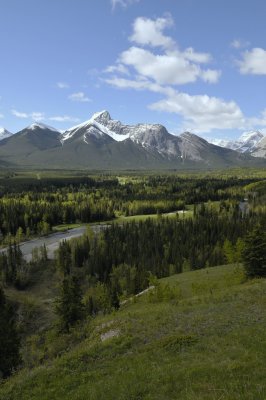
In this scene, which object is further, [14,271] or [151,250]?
[151,250]

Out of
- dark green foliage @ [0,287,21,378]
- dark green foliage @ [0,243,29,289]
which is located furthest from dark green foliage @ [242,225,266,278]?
dark green foliage @ [0,243,29,289]

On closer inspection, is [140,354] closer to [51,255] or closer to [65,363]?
[65,363]

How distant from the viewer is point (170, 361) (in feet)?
95.6

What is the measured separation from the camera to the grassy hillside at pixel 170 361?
2333 cm

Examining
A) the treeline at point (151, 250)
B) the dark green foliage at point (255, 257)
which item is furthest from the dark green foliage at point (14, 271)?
the dark green foliage at point (255, 257)

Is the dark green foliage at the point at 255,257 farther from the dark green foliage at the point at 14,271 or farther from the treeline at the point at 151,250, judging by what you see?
the dark green foliage at the point at 14,271

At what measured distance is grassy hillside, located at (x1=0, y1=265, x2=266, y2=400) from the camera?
918 inches

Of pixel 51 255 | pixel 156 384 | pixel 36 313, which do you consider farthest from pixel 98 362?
pixel 51 255

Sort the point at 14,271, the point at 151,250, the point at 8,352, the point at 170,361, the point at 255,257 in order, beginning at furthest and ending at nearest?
the point at 151,250 → the point at 14,271 → the point at 255,257 → the point at 8,352 → the point at 170,361

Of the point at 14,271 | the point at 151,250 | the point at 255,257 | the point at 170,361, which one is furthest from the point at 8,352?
the point at 151,250

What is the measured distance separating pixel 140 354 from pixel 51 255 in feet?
486

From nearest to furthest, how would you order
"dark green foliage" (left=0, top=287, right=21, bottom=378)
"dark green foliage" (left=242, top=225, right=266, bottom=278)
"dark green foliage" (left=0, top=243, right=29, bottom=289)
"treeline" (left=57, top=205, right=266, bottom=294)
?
"dark green foliage" (left=0, top=287, right=21, bottom=378)
"dark green foliage" (left=242, top=225, right=266, bottom=278)
"treeline" (left=57, top=205, right=266, bottom=294)
"dark green foliage" (left=0, top=243, right=29, bottom=289)

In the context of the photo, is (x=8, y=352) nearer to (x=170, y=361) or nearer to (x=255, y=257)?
(x=170, y=361)

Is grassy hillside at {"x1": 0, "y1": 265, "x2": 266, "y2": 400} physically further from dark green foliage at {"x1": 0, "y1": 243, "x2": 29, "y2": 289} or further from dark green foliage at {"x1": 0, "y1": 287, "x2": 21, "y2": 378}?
dark green foliage at {"x1": 0, "y1": 243, "x2": 29, "y2": 289}
